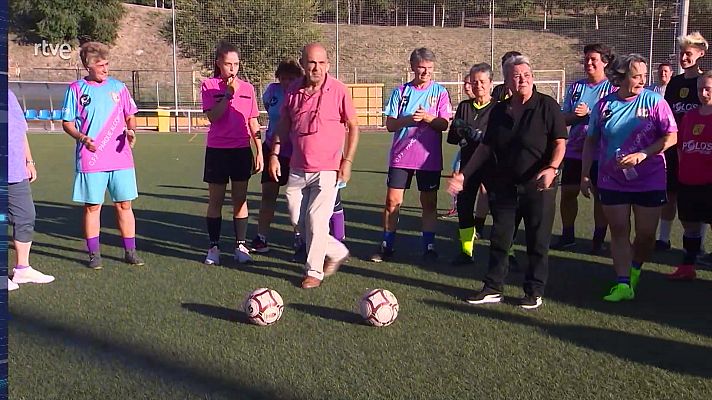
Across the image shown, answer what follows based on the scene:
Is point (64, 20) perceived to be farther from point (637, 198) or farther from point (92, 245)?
point (637, 198)

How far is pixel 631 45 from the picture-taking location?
27.3 meters

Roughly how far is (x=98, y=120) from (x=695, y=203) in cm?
517

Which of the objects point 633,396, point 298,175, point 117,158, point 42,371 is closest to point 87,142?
point 117,158

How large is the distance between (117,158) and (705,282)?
203 inches

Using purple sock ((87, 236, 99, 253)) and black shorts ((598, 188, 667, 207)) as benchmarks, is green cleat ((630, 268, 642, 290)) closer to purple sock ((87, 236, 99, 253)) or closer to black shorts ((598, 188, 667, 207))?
black shorts ((598, 188, 667, 207))

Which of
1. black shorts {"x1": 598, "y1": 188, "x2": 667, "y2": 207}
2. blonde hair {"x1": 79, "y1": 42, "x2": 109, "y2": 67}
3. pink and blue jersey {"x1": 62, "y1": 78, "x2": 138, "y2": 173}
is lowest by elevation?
black shorts {"x1": 598, "y1": 188, "x2": 667, "y2": 207}

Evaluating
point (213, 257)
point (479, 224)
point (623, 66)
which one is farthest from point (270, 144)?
point (623, 66)

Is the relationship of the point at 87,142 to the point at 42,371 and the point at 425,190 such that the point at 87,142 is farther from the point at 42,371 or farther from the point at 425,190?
the point at 425,190

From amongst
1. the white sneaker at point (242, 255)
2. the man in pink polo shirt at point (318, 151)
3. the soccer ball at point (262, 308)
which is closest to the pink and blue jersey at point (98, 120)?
the white sneaker at point (242, 255)

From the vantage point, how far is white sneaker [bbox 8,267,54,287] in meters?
5.83

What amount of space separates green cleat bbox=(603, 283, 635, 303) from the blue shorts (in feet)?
13.7

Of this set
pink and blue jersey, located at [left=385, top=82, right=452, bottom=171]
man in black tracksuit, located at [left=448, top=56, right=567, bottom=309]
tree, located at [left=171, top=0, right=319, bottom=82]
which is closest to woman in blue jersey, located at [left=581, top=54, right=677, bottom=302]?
man in black tracksuit, located at [left=448, top=56, right=567, bottom=309]

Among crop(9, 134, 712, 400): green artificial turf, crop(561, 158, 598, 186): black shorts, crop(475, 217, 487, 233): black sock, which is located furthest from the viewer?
crop(475, 217, 487, 233): black sock

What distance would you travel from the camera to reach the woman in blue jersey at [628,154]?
16.5ft
